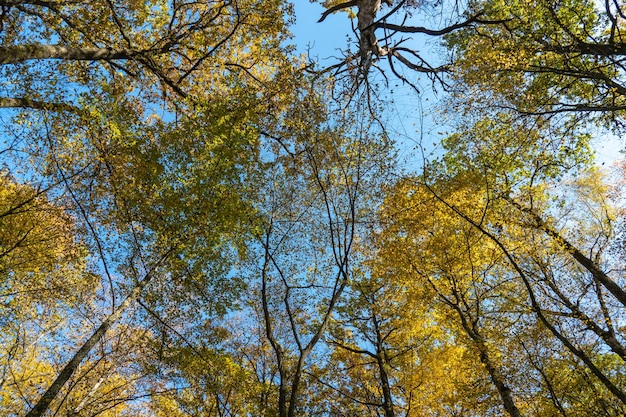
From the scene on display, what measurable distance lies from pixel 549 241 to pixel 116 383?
1340 cm

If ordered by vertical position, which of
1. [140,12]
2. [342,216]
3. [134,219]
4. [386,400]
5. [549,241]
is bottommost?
[386,400]

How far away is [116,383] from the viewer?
1110 cm

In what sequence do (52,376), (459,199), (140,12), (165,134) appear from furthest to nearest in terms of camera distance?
(52,376) → (459,199) → (165,134) → (140,12)

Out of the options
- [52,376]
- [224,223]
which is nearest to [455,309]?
[224,223]

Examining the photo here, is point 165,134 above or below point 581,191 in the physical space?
below

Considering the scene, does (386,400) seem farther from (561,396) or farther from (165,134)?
(165,134)

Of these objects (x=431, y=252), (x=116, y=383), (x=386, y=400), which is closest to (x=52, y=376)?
(x=116, y=383)

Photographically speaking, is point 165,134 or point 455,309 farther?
point 455,309

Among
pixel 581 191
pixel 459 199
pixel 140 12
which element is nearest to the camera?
pixel 140 12

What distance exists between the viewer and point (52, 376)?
1077 cm

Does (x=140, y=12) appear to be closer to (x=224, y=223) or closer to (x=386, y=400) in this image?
(x=224, y=223)

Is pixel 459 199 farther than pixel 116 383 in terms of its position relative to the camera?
No

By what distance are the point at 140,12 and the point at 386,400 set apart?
9893 mm

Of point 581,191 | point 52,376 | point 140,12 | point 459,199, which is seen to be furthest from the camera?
point 581,191
